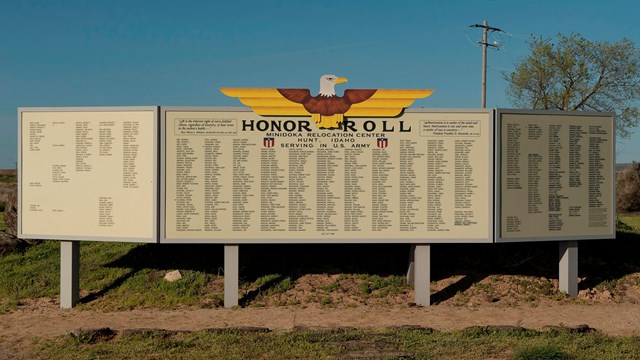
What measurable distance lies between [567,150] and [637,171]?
28.4 meters

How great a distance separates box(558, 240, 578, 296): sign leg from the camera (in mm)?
14469

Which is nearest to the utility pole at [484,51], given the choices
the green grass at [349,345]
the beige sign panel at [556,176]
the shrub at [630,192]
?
the shrub at [630,192]

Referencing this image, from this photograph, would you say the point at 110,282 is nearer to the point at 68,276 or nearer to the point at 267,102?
the point at 68,276

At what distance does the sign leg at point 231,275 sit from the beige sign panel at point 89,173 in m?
1.81

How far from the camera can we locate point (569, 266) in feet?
47.4

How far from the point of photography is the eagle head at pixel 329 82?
1326 cm

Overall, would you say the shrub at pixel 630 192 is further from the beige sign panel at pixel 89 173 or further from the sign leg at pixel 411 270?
the beige sign panel at pixel 89 173

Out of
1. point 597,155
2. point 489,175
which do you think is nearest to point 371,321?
point 489,175

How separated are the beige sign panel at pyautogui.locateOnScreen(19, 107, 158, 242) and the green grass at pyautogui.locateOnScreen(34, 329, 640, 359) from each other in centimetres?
326

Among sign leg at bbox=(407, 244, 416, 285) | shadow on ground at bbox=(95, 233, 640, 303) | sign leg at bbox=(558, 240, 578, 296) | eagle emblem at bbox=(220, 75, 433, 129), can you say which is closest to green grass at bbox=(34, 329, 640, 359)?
sign leg at bbox=(558, 240, 578, 296)

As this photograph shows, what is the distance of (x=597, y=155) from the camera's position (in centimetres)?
1424

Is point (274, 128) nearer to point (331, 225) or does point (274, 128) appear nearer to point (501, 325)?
point (331, 225)

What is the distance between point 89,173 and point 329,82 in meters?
6.02

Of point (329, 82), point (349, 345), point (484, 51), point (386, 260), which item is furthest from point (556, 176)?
point (484, 51)
